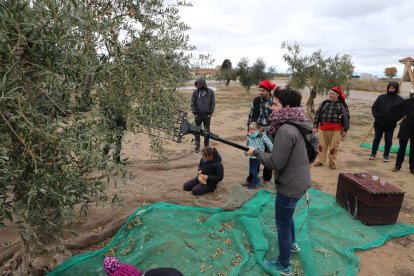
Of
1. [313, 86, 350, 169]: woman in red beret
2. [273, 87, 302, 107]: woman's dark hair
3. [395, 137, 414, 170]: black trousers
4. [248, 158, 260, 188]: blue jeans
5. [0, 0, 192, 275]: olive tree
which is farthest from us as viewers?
[395, 137, 414, 170]: black trousers

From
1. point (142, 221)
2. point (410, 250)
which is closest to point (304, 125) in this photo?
point (142, 221)

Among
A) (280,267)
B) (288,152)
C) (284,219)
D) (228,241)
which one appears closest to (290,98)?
(288,152)

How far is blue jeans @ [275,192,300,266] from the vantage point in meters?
3.59

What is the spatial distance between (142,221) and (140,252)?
2.34 feet

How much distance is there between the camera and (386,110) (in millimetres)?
8344

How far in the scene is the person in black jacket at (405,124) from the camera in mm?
7777

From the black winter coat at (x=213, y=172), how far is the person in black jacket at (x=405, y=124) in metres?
5.08

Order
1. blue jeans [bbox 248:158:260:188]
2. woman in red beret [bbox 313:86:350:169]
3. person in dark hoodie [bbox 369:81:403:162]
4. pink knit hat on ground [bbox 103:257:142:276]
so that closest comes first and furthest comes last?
pink knit hat on ground [bbox 103:257:142:276] < blue jeans [bbox 248:158:260:188] < woman in red beret [bbox 313:86:350:169] < person in dark hoodie [bbox 369:81:403:162]

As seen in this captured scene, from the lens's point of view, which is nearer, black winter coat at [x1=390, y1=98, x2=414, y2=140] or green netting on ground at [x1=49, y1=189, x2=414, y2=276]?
green netting on ground at [x1=49, y1=189, x2=414, y2=276]

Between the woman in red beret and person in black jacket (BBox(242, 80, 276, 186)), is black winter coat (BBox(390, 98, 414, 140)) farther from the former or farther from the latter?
person in black jacket (BBox(242, 80, 276, 186))

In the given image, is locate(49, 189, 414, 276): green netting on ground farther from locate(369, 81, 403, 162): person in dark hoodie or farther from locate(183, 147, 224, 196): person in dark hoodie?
locate(369, 81, 403, 162): person in dark hoodie

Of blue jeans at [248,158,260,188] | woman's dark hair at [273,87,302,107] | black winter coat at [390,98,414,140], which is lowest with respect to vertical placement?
blue jeans at [248,158,260,188]

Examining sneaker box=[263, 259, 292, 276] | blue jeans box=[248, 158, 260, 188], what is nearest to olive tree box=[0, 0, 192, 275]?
sneaker box=[263, 259, 292, 276]

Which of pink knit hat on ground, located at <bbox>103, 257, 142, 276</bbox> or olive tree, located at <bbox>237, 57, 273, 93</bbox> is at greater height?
olive tree, located at <bbox>237, 57, 273, 93</bbox>
